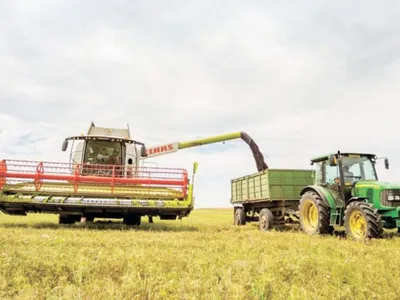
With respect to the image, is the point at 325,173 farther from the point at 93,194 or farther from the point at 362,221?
the point at 93,194

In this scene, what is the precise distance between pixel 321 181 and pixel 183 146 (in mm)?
10958

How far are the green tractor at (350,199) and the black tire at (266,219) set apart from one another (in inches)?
62.4

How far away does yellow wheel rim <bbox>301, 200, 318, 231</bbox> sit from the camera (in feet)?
34.5

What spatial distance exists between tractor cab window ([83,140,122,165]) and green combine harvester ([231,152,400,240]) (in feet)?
16.7

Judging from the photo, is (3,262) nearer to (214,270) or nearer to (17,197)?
(214,270)

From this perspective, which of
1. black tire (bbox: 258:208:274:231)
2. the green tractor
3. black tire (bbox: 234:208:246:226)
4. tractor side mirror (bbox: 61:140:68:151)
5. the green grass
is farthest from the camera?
black tire (bbox: 234:208:246:226)

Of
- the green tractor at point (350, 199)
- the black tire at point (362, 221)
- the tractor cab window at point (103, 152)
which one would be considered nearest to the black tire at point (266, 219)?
the green tractor at point (350, 199)

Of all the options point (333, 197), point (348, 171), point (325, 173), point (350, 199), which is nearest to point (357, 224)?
point (350, 199)

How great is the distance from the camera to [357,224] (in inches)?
337

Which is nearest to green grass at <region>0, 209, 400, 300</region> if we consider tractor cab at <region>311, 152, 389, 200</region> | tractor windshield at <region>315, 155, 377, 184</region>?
tractor cab at <region>311, 152, 389, 200</region>

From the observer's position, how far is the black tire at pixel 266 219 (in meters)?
12.1

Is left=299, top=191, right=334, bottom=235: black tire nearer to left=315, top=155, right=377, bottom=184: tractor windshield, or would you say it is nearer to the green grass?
left=315, top=155, right=377, bottom=184: tractor windshield

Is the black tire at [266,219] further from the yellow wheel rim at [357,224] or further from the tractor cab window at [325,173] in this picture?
the yellow wheel rim at [357,224]

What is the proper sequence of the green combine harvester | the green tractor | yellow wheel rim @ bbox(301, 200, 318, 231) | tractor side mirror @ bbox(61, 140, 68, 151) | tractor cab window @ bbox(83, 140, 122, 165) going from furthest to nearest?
tractor cab window @ bbox(83, 140, 122, 165) < tractor side mirror @ bbox(61, 140, 68, 151) < yellow wheel rim @ bbox(301, 200, 318, 231) < the green combine harvester < the green tractor
